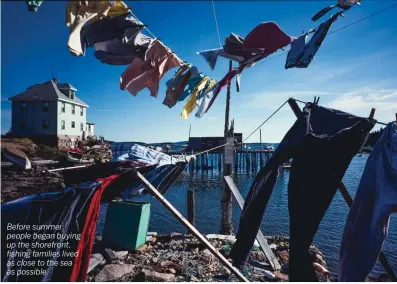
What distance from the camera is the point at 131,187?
5141 mm

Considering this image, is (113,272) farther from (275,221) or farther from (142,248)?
(275,221)

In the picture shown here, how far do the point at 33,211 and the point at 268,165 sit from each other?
11.8ft

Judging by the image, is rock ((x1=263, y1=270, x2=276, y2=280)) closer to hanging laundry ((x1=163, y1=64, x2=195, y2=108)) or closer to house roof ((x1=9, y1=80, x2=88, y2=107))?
hanging laundry ((x1=163, y1=64, x2=195, y2=108))

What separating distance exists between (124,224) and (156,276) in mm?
2099

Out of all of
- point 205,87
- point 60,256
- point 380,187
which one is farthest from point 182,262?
point 380,187

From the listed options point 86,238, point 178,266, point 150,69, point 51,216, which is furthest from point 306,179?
point 178,266

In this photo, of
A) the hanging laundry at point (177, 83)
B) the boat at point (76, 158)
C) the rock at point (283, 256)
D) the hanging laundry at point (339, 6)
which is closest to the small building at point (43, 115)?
the boat at point (76, 158)

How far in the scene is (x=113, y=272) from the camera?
6082 mm

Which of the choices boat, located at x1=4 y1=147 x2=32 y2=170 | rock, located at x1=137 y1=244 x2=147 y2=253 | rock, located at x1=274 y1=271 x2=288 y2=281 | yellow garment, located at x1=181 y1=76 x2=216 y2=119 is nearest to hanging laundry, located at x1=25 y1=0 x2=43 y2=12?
yellow garment, located at x1=181 y1=76 x2=216 y2=119

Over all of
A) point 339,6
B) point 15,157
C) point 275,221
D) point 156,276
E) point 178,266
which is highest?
point 339,6

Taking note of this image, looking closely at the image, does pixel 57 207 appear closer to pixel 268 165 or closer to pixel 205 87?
pixel 268 165

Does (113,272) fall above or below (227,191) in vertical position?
below

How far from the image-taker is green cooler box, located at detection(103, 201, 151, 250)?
24.5 feet

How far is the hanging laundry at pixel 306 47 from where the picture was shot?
4324mm
